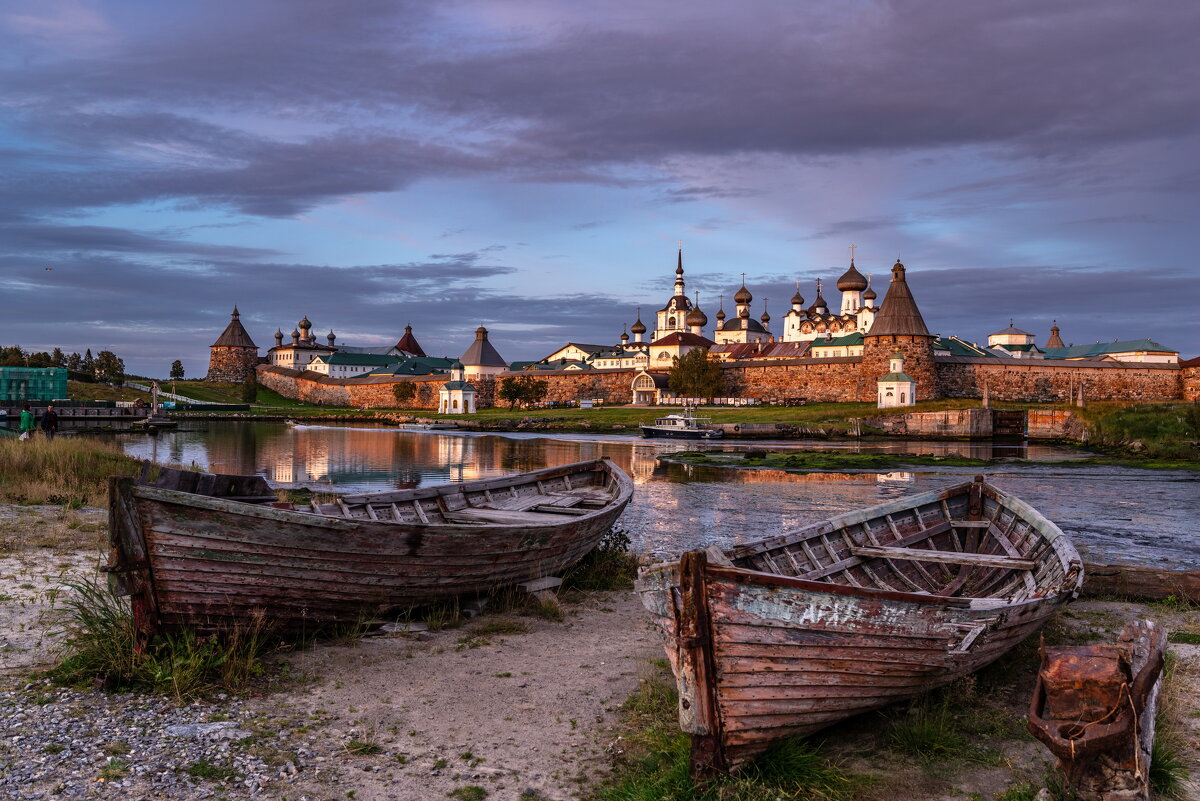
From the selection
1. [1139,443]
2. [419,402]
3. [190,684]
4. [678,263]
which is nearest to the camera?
[190,684]

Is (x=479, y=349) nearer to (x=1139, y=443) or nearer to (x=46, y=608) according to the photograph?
(x=1139, y=443)

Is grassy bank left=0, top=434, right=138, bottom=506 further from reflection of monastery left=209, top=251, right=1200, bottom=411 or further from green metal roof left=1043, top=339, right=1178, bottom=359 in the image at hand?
green metal roof left=1043, top=339, right=1178, bottom=359

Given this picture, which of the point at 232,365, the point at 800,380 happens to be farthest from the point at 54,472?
the point at 232,365

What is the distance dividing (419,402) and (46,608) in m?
102

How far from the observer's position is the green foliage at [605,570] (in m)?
11.2

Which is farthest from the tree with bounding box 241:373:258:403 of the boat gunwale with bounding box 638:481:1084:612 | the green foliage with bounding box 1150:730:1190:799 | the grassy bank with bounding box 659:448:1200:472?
the green foliage with bounding box 1150:730:1190:799

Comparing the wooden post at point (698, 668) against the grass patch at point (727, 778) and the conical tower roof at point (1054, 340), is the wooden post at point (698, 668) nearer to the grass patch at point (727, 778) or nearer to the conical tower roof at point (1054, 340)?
the grass patch at point (727, 778)

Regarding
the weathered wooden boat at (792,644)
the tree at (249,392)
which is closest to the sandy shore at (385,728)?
the weathered wooden boat at (792,644)

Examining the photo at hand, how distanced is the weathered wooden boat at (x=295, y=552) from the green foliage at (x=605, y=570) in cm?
51

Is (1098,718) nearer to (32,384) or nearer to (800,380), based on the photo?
(800,380)

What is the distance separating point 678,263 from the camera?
146875mm

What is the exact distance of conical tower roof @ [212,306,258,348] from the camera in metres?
137

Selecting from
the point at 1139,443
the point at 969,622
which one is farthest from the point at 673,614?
the point at 1139,443

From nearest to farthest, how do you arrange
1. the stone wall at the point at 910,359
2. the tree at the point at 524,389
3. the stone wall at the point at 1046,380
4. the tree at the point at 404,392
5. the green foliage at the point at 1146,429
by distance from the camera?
the green foliage at the point at 1146,429, the stone wall at the point at 910,359, the stone wall at the point at 1046,380, the tree at the point at 524,389, the tree at the point at 404,392
